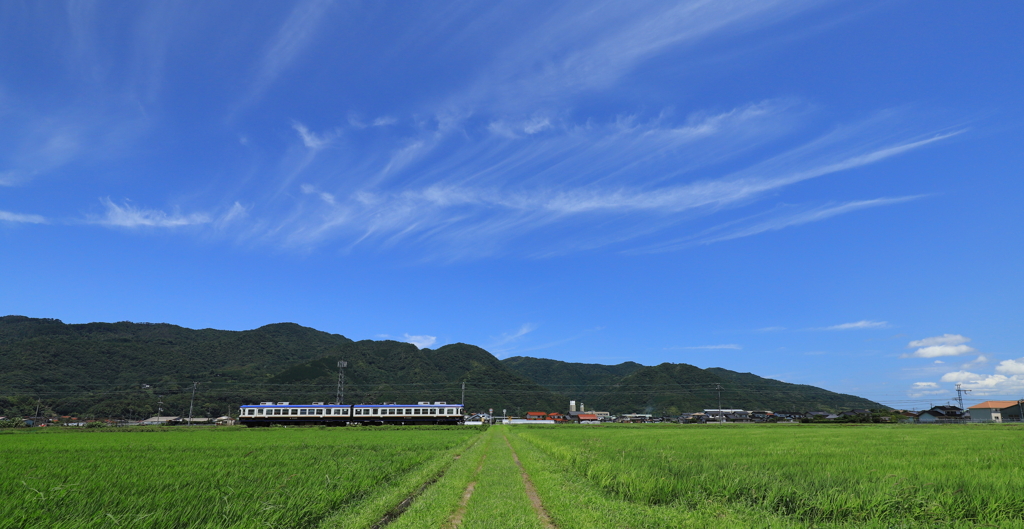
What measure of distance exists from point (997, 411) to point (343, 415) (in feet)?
399

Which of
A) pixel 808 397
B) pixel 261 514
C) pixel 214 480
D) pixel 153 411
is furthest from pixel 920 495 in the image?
pixel 808 397

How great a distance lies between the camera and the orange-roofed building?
95.2 m

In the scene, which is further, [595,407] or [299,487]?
[595,407]

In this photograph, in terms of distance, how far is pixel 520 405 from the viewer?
158 metres

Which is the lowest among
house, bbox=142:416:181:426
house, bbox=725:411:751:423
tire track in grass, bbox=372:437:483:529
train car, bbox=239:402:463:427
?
house, bbox=142:416:181:426

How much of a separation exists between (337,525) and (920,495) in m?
10.3

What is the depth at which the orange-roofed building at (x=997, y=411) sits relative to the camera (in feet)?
313

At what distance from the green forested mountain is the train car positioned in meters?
61.6

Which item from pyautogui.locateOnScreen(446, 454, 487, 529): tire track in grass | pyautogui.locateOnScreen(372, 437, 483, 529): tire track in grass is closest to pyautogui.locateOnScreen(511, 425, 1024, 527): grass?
pyautogui.locateOnScreen(446, 454, 487, 529): tire track in grass

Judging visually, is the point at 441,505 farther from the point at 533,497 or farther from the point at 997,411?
the point at 997,411

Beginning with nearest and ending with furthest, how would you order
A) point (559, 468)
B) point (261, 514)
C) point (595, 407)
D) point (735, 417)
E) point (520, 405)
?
A: 1. point (261, 514)
2. point (559, 468)
3. point (735, 417)
4. point (520, 405)
5. point (595, 407)

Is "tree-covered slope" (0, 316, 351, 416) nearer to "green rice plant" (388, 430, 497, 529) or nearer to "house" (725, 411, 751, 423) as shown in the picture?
"house" (725, 411, 751, 423)

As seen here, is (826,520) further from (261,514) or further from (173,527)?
(173,527)

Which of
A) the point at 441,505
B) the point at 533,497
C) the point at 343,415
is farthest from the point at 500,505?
the point at 343,415
